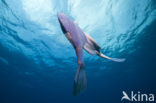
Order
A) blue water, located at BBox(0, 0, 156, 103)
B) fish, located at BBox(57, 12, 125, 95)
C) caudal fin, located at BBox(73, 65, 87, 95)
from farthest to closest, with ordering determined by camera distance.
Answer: blue water, located at BBox(0, 0, 156, 103) < caudal fin, located at BBox(73, 65, 87, 95) < fish, located at BBox(57, 12, 125, 95)

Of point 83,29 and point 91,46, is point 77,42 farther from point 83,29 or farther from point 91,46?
point 83,29

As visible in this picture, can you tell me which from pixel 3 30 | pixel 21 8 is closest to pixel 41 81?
pixel 3 30

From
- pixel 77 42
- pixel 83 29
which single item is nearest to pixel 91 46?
pixel 77 42

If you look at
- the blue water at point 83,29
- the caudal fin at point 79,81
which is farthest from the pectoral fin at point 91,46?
the blue water at point 83,29

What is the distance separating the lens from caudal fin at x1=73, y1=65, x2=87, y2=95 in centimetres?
94

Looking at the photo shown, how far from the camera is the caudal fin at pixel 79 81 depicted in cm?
94

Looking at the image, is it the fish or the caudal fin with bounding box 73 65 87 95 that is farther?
the caudal fin with bounding box 73 65 87 95

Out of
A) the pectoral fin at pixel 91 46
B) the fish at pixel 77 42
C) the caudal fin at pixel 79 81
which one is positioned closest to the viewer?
the fish at pixel 77 42

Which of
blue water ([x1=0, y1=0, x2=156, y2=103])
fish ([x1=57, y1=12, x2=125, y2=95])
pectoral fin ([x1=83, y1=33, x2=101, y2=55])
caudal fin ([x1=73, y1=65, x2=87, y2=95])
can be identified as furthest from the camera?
blue water ([x1=0, y1=0, x2=156, y2=103])

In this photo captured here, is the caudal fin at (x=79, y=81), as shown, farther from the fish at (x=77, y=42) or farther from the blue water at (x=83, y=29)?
the blue water at (x=83, y=29)

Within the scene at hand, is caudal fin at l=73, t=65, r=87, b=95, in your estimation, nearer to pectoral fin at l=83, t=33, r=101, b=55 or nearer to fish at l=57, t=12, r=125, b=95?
fish at l=57, t=12, r=125, b=95

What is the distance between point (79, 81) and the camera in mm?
980

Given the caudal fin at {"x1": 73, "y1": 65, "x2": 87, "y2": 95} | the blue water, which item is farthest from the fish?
the blue water

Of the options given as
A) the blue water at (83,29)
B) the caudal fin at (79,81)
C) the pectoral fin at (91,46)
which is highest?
the blue water at (83,29)
